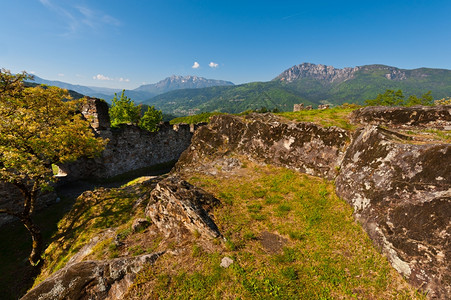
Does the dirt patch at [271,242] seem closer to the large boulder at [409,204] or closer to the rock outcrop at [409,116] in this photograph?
the large boulder at [409,204]

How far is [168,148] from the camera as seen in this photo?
35.6 meters

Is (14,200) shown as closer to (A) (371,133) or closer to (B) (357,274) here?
(B) (357,274)

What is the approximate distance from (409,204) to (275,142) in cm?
982

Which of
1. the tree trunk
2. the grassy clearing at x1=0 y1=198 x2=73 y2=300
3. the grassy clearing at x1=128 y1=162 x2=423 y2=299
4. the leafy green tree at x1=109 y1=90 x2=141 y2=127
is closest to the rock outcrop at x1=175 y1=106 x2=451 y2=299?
the grassy clearing at x1=128 y1=162 x2=423 y2=299

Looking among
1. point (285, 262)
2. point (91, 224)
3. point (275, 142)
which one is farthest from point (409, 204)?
point (91, 224)

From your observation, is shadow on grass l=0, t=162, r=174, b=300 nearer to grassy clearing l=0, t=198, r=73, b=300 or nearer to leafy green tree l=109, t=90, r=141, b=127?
grassy clearing l=0, t=198, r=73, b=300

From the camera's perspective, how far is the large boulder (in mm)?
5785

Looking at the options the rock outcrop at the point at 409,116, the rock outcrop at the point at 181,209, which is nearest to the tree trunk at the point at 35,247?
the rock outcrop at the point at 181,209

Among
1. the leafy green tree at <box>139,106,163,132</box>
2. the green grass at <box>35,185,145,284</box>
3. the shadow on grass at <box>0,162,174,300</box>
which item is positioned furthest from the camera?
the leafy green tree at <box>139,106,163,132</box>

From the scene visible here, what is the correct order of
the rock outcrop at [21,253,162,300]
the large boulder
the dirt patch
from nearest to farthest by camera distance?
1. the large boulder
2. the rock outcrop at [21,253,162,300]
3. the dirt patch

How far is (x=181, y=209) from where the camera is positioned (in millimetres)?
9312

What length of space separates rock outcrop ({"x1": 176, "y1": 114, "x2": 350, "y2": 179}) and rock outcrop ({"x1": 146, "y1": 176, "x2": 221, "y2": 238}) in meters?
7.38

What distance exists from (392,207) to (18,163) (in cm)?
1824

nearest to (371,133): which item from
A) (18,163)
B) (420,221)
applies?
(420,221)
